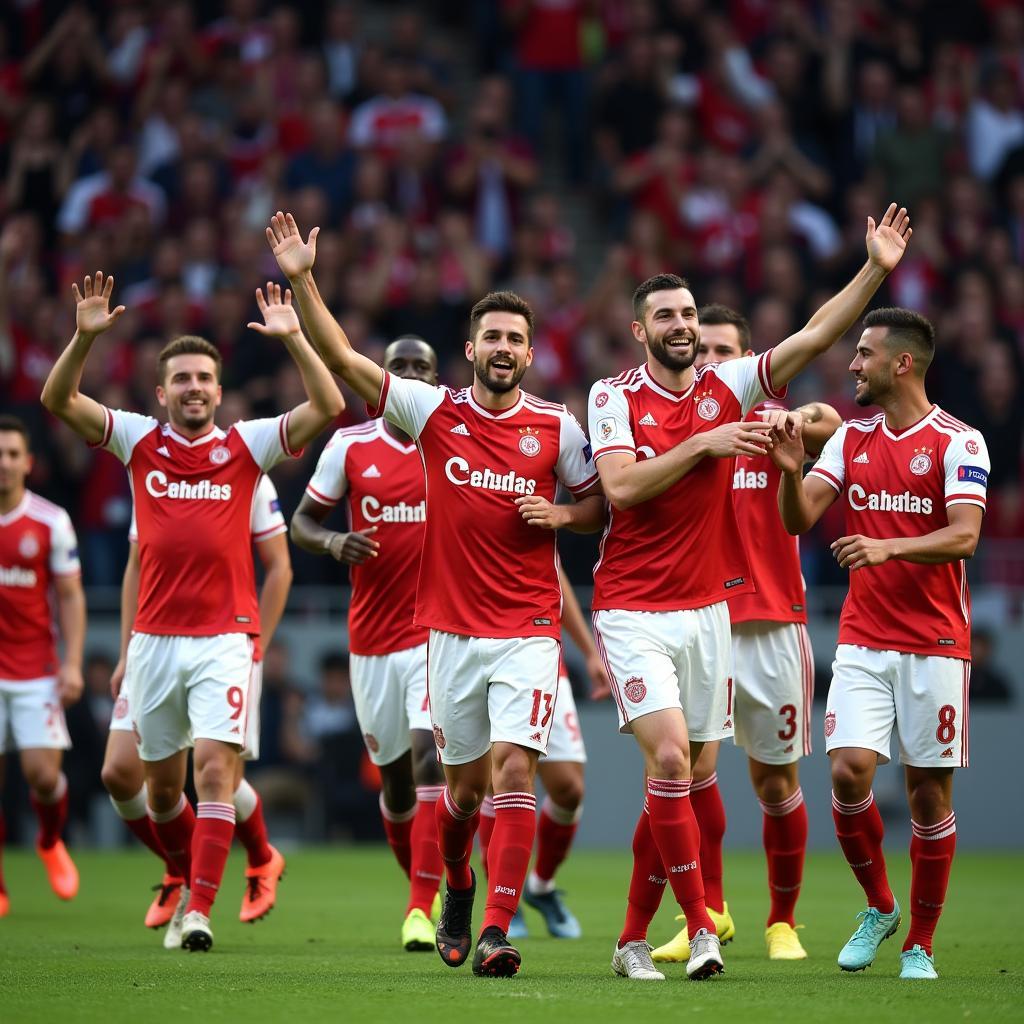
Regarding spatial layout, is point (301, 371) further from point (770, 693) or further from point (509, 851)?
point (770, 693)

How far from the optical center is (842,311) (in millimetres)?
7793

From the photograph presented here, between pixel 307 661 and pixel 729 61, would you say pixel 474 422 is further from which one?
pixel 729 61

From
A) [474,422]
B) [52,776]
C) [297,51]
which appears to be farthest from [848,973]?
[297,51]

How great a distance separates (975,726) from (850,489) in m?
8.74

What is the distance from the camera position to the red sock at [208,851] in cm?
888

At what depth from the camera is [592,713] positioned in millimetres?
16812

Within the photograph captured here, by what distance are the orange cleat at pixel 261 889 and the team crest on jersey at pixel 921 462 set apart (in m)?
4.37

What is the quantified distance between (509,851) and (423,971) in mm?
779

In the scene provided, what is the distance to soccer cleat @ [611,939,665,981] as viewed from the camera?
7703 mm

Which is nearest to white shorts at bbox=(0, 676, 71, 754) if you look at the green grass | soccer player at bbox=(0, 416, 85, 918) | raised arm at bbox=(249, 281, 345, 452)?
soccer player at bbox=(0, 416, 85, 918)

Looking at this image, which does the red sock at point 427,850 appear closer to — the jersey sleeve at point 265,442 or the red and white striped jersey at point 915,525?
the jersey sleeve at point 265,442

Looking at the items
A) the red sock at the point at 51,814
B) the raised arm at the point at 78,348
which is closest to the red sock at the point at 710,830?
the raised arm at the point at 78,348

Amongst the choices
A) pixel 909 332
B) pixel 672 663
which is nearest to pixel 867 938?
pixel 672 663

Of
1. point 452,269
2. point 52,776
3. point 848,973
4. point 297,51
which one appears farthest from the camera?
point 297,51
